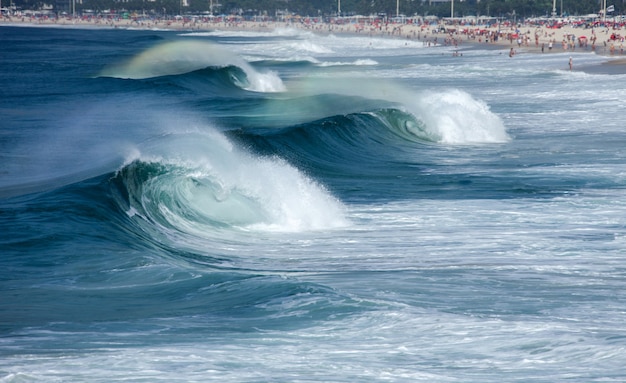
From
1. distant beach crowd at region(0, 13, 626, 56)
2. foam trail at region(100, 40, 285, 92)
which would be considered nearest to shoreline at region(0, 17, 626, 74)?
distant beach crowd at region(0, 13, 626, 56)

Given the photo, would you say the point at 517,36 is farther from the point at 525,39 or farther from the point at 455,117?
the point at 455,117

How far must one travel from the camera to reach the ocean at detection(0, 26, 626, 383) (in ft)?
31.9

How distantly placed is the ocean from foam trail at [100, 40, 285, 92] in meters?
20.6

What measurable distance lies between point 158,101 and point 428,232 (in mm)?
27350

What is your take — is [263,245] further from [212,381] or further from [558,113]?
[558,113]

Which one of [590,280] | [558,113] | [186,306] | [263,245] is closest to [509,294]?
[590,280]

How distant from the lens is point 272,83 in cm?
5619

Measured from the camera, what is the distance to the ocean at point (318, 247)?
31.9ft

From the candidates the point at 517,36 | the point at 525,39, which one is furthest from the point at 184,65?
the point at 517,36

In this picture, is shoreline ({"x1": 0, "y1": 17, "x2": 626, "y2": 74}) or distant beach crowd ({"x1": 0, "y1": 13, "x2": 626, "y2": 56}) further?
distant beach crowd ({"x1": 0, "y1": 13, "x2": 626, "y2": 56})

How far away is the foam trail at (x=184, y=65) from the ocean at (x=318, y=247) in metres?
20.6

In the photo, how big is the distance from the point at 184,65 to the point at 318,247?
55.8 meters

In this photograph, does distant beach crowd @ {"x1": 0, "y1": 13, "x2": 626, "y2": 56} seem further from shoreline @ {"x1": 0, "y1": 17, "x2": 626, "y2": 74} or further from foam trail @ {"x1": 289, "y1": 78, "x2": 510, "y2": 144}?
foam trail @ {"x1": 289, "y1": 78, "x2": 510, "y2": 144}

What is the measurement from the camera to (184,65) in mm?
69500
